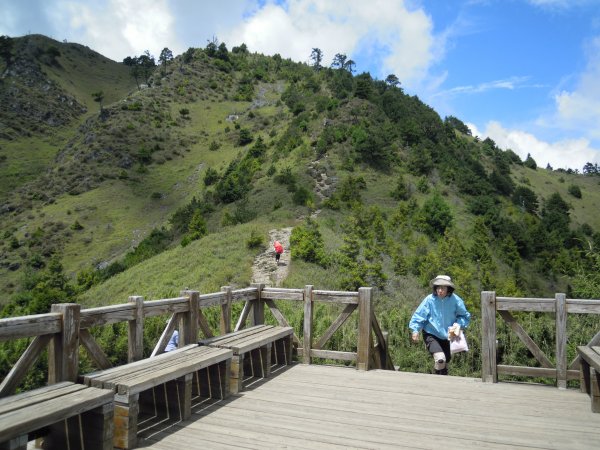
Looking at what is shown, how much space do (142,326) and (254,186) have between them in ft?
124

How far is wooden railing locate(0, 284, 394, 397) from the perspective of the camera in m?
3.82

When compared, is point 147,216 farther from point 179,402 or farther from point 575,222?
point 575,222

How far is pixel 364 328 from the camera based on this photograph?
23.0 ft

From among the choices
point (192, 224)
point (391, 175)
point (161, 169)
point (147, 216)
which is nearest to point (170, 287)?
point (192, 224)

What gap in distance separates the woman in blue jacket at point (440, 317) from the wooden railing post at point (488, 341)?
0.23 metres

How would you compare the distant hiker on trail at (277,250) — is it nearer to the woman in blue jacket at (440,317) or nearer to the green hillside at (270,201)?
the green hillside at (270,201)

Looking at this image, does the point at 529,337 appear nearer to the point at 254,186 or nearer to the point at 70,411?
the point at 70,411

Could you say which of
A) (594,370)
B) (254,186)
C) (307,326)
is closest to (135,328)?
(307,326)

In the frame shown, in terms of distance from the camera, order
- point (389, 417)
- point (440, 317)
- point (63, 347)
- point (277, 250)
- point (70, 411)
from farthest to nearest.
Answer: point (277, 250)
point (440, 317)
point (389, 417)
point (63, 347)
point (70, 411)

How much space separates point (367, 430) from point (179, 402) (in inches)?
73.6

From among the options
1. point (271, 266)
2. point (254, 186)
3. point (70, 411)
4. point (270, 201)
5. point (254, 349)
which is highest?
point (254, 186)

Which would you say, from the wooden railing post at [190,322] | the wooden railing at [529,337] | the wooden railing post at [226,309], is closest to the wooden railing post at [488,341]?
the wooden railing at [529,337]

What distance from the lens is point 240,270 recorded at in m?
25.5

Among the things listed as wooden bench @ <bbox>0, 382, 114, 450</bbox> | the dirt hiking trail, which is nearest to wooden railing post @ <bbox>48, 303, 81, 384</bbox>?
wooden bench @ <bbox>0, 382, 114, 450</bbox>
